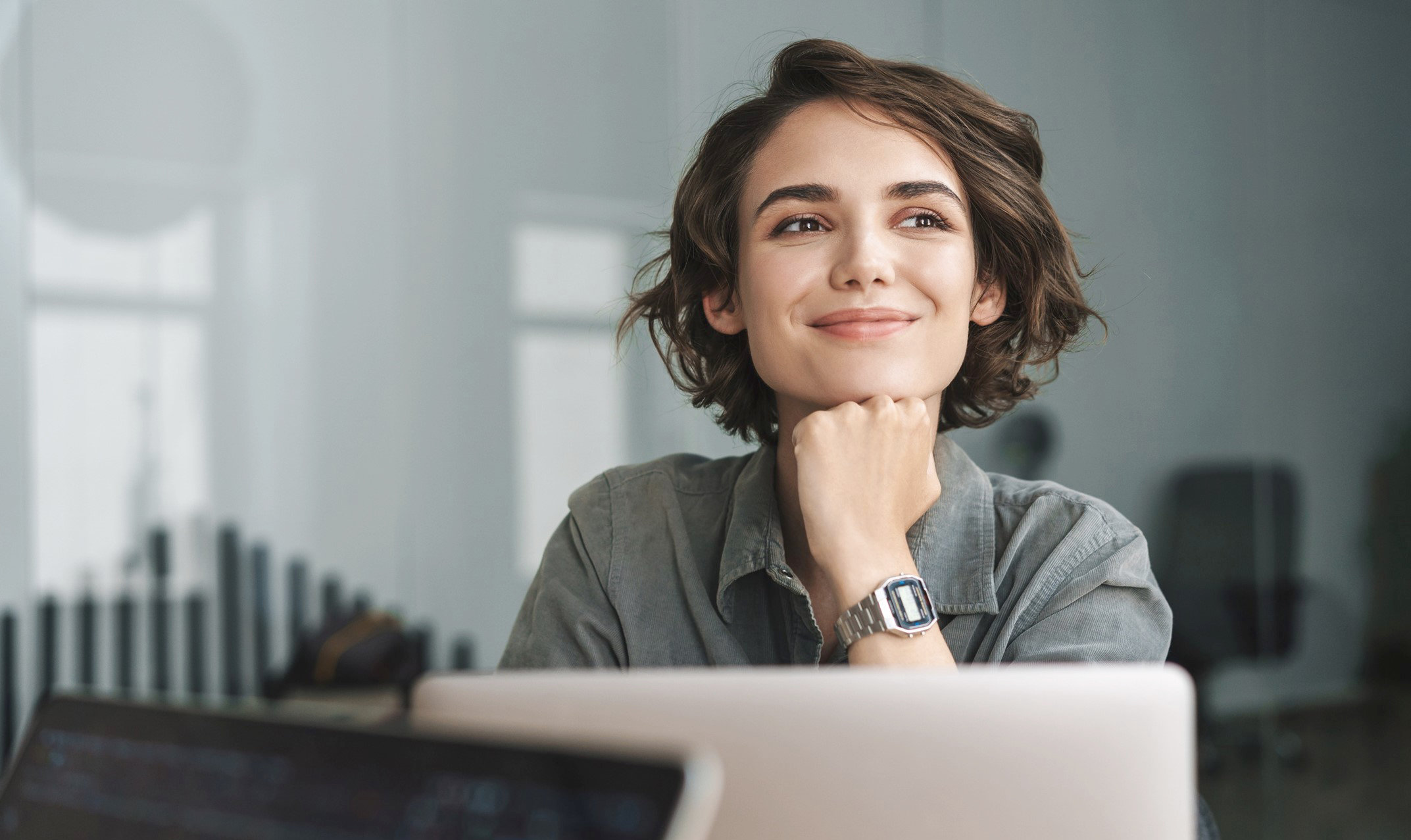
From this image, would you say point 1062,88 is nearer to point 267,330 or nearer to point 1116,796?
point 267,330

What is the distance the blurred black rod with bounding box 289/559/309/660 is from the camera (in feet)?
9.62

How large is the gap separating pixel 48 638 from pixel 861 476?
2.44 meters

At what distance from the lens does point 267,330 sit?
2.90 m

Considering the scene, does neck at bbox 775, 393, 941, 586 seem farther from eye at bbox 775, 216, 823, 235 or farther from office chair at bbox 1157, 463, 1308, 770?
office chair at bbox 1157, 463, 1308, 770

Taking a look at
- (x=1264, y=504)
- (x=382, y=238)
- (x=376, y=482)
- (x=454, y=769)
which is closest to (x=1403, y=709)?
(x=1264, y=504)

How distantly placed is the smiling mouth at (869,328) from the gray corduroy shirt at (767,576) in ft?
0.58

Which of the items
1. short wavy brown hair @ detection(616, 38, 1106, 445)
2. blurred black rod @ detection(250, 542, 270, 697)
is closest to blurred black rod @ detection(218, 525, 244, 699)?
blurred black rod @ detection(250, 542, 270, 697)

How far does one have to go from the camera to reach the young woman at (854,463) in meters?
1.10

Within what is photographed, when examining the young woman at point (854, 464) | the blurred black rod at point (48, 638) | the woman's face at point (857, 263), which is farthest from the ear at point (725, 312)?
the blurred black rod at point (48, 638)

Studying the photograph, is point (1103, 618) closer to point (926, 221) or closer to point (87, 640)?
point (926, 221)

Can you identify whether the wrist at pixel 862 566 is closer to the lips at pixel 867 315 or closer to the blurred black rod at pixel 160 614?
the lips at pixel 867 315

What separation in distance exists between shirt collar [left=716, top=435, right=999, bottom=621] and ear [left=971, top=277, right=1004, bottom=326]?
0.61 ft

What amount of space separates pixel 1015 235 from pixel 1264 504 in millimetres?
2380

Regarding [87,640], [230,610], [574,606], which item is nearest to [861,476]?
[574,606]
